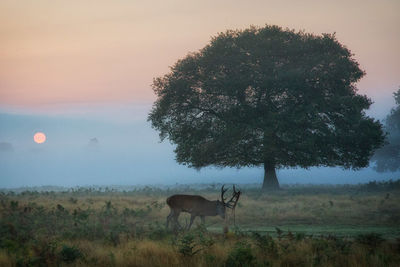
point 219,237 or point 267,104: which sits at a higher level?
point 267,104

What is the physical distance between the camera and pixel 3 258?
1409 centimetres

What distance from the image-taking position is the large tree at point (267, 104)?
4125 centimetres

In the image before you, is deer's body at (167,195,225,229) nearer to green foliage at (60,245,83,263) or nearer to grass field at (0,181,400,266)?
grass field at (0,181,400,266)

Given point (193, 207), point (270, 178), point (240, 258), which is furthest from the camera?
point (270, 178)

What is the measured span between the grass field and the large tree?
32.1 ft

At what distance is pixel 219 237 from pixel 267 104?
1039 inches

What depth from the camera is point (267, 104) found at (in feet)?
140

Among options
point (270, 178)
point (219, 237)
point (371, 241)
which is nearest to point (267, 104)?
point (270, 178)

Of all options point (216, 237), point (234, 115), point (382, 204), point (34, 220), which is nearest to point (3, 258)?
point (216, 237)

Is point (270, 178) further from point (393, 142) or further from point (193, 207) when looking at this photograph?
point (393, 142)

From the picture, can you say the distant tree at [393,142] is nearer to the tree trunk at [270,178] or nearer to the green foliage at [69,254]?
the tree trunk at [270,178]

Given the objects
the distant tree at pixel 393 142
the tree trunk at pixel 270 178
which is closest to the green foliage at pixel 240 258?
the tree trunk at pixel 270 178

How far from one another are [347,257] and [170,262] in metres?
5.04

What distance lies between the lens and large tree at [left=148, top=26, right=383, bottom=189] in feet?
135
